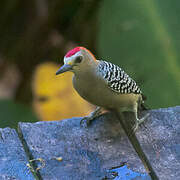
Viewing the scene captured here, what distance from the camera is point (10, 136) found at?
3.09 m

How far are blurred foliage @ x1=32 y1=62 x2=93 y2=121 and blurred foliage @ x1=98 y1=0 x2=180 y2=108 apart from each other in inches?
24.4

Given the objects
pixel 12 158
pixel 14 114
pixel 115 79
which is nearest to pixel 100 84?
pixel 115 79

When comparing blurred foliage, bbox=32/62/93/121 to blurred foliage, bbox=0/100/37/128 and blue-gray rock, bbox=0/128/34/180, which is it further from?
blue-gray rock, bbox=0/128/34/180

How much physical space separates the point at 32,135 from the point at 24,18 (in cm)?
440

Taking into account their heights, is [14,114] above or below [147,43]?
below

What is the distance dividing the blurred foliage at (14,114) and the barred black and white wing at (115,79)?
2.16 meters

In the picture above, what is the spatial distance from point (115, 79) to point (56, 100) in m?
2.10

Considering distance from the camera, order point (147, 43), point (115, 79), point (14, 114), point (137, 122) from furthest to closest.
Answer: point (14, 114) → point (147, 43) → point (115, 79) → point (137, 122)

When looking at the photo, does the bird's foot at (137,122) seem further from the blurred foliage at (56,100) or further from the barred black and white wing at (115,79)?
the blurred foliage at (56,100)

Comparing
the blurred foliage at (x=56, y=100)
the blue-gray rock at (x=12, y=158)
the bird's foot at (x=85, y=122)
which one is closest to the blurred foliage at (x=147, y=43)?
the blurred foliage at (x=56, y=100)

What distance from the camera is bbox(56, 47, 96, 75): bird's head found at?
10.1 ft

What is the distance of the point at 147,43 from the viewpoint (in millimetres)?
5262

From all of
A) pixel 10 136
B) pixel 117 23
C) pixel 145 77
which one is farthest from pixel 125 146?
pixel 117 23

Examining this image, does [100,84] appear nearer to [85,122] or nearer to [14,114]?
[85,122]
